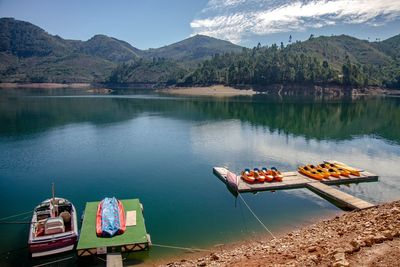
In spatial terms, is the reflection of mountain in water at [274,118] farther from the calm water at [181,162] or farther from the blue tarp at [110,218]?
Result: the blue tarp at [110,218]

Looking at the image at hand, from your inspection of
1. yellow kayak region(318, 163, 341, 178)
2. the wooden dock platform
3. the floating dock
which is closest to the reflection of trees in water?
yellow kayak region(318, 163, 341, 178)

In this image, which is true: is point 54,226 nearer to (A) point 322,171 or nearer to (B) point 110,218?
(B) point 110,218

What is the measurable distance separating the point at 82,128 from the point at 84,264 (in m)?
60.9

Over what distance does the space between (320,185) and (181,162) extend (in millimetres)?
19807

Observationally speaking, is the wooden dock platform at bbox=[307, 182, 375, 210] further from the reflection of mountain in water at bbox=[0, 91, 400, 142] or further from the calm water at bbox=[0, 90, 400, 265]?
the reflection of mountain in water at bbox=[0, 91, 400, 142]

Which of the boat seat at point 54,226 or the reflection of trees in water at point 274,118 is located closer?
the boat seat at point 54,226

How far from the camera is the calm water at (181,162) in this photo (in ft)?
100

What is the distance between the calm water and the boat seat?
232 cm

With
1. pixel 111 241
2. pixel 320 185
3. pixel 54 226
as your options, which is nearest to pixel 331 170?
pixel 320 185

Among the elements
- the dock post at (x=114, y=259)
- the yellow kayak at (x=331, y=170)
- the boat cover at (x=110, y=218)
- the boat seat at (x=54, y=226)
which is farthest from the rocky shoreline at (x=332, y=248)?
the yellow kayak at (x=331, y=170)

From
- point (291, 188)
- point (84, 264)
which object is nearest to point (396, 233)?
point (84, 264)

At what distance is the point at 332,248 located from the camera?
18109 mm

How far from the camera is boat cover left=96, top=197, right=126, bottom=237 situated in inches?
955

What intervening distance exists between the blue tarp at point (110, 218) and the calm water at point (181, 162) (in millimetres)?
2777
